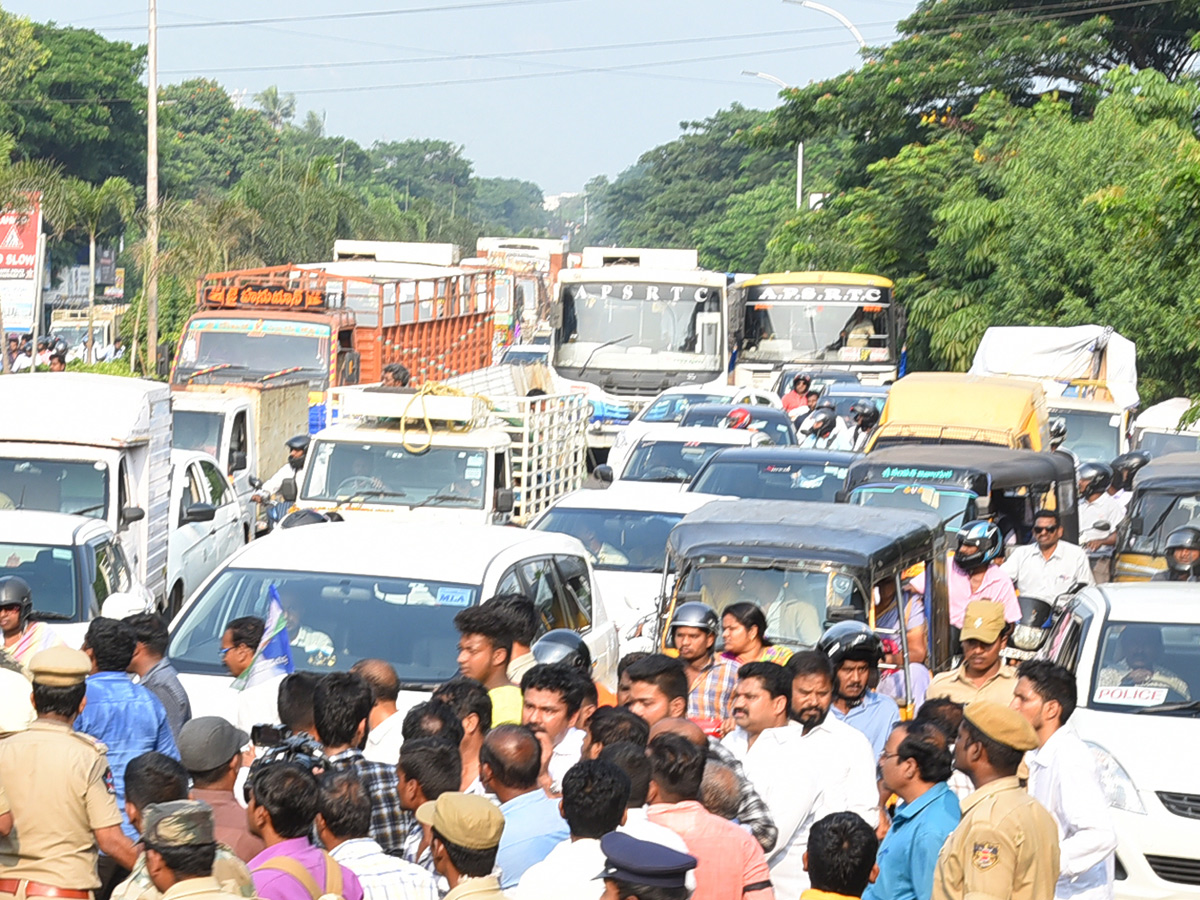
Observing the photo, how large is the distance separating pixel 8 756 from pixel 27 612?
115 inches

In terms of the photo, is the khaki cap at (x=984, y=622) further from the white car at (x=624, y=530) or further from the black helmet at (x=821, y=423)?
the black helmet at (x=821, y=423)

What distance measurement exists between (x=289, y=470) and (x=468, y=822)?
1432 cm

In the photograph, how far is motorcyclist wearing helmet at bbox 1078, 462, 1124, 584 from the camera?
52.7 ft

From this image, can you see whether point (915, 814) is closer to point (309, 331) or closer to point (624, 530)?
point (624, 530)

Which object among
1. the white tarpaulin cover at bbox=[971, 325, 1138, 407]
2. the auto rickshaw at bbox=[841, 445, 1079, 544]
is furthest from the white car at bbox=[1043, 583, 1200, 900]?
the white tarpaulin cover at bbox=[971, 325, 1138, 407]

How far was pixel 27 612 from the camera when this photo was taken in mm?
8602

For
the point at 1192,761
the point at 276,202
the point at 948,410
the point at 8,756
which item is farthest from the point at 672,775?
the point at 276,202

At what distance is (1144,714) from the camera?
8.37 meters

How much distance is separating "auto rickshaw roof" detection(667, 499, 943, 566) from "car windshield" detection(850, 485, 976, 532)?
134 inches

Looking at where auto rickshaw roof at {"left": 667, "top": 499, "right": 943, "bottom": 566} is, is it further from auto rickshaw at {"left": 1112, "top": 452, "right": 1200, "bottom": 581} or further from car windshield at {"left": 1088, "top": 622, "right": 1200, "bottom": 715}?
auto rickshaw at {"left": 1112, "top": 452, "right": 1200, "bottom": 581}

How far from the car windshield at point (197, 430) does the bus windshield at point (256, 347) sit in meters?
5.24

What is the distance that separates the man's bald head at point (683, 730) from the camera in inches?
229

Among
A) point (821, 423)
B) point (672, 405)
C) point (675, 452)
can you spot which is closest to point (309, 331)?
point (672, 405)

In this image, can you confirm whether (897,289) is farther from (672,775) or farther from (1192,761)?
(672,775)
